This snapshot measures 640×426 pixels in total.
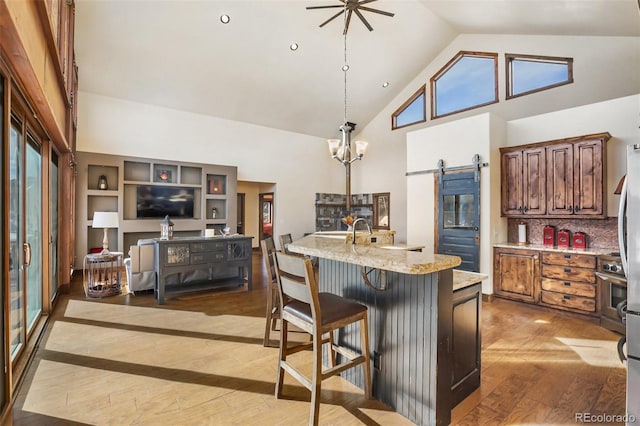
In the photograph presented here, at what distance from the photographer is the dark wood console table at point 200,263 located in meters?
4.43

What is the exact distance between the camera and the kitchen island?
1.78m

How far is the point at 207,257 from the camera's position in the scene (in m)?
4.82

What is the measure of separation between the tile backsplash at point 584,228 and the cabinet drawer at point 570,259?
0.73m

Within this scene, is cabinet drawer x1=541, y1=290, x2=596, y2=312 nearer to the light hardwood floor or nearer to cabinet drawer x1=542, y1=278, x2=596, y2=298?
cabinet drawer x1=542, y1=278, x2=596, y2=298

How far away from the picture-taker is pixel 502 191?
5.03 meters

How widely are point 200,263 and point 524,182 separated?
5.17 meters

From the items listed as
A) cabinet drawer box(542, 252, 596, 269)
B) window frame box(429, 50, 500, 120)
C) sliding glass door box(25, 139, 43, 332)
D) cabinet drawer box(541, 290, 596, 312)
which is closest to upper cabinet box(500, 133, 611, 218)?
cabinet drawer box(542, 252, 596, 269)

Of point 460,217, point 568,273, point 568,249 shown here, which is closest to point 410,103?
point 460,217

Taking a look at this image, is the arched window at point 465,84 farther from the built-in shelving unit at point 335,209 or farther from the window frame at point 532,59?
the built-in shelving unit at point 335,209

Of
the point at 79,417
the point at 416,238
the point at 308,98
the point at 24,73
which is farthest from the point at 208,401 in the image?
the point at 308,98

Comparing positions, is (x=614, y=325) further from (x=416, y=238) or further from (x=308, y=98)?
(x=308, y=98)

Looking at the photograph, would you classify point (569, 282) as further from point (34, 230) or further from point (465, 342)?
point (34, 230)

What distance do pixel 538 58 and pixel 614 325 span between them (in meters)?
4.56

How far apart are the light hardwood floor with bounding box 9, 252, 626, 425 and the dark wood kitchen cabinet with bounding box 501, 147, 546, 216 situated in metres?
1.70
